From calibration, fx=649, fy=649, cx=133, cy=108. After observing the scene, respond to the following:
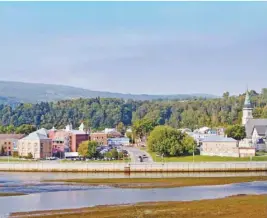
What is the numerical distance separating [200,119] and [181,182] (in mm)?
106685

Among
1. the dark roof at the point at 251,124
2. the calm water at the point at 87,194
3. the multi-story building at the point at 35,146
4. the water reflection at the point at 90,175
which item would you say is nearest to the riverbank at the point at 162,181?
the calm water at the point at 87,194

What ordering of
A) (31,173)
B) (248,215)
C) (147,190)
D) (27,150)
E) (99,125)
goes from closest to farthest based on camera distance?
(248,215)
(147,190)
(31,173)
(27,150)
(99,125)

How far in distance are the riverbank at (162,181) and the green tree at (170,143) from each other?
2648cm

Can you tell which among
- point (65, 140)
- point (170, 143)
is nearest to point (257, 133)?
point (170, 143)

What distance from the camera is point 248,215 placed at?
3819 cm

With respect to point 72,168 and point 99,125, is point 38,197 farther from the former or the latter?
point 99,125

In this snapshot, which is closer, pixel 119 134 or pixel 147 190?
pixel 147 190

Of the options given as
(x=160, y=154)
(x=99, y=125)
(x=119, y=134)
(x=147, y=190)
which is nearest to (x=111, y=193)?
(x=147, y=190)

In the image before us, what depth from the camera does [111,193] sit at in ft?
181

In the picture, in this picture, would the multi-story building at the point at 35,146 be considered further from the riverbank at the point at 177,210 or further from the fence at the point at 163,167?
the riverbank at the point at 177,210

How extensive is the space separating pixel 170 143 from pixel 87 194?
44.0 m

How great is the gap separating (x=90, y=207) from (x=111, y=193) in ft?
34.4

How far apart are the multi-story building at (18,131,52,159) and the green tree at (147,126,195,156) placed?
57.9ft

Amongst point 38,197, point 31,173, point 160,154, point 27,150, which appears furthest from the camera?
point 27,150
